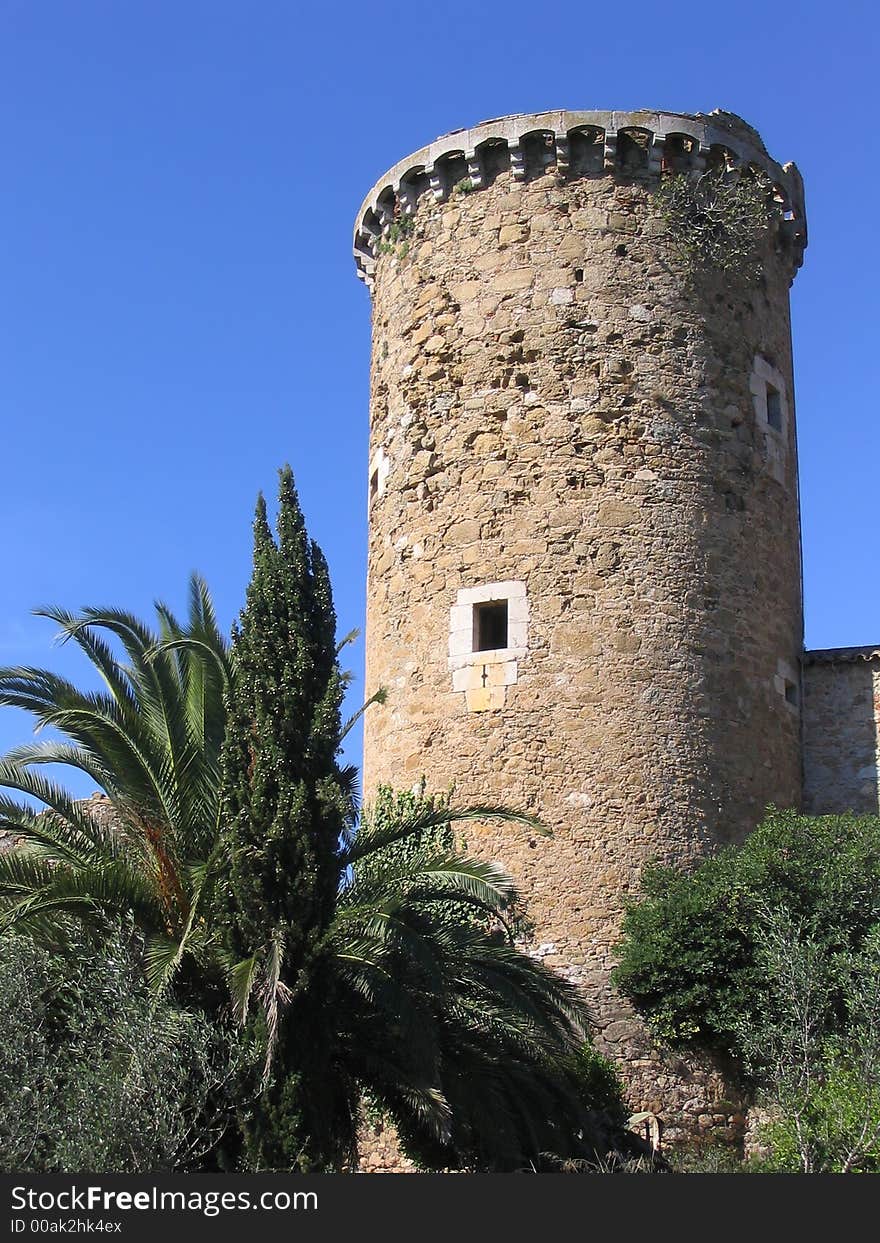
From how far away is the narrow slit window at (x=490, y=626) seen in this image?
15797 millimetres

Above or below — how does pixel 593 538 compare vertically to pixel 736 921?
above

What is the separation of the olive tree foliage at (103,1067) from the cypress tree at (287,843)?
1.27 feet

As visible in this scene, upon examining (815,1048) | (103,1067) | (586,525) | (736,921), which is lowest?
(815,1048)

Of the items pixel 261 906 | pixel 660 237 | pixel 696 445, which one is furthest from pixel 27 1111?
pixel 660 237

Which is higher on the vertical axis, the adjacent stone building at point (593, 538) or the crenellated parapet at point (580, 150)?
the crenellated parapet at point (580, 150)

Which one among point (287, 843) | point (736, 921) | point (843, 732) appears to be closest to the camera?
point (287, 843)

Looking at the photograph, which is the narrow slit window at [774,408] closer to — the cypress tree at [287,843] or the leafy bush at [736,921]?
the leafy bush at [736,921]

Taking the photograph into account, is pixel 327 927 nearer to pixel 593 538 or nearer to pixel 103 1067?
pixel 103 1067

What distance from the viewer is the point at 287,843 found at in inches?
445

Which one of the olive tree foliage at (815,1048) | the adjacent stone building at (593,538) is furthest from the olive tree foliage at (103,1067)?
the adjacent stone building at (593,538)

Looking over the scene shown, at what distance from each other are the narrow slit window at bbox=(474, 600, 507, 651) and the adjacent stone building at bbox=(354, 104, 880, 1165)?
0.02m

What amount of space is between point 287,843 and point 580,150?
8.56m

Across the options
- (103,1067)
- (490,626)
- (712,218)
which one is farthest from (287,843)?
(712,218)

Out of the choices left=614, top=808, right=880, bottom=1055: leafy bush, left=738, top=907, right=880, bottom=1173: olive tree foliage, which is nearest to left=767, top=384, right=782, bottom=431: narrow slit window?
left=614, top=808, right=880, bottom=1055: leafy bush
